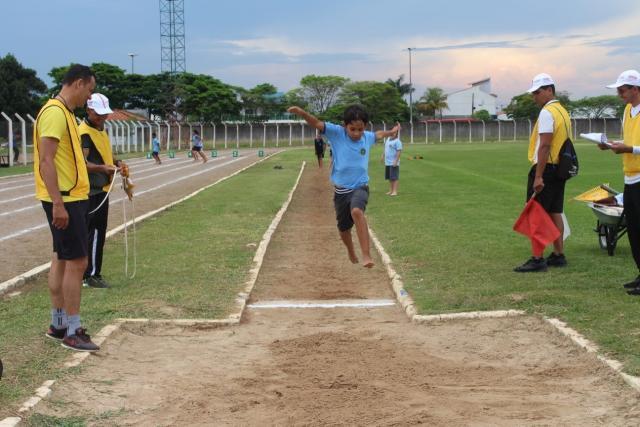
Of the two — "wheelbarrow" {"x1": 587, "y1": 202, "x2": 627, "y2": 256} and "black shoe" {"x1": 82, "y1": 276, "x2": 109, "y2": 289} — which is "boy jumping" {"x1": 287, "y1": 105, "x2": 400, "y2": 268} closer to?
"black shoe" {"x1": 82, "y1": 276, "x2": 109, "y2": 289}

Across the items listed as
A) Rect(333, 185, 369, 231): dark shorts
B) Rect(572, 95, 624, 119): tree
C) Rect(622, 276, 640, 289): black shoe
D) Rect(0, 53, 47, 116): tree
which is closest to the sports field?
Rect(622, 276, 640, 289): black shoe

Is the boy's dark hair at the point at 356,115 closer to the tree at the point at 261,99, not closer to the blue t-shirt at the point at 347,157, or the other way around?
the blue t-shirt at the point at 347,157

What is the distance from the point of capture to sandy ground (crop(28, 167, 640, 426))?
497 cm

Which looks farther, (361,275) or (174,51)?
(174,51)

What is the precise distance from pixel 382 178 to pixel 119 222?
14.4 metres

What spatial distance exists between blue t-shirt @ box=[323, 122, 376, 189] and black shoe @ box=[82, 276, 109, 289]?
2799mm

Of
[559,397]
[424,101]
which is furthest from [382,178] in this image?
[424,101]

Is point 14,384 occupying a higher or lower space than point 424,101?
lower

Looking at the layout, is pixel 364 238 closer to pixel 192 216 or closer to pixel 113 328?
pixel 113 328

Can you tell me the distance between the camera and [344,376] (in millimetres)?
5816

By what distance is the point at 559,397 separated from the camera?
5.23m

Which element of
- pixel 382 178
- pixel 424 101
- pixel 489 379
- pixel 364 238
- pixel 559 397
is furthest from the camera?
pixel 424 101

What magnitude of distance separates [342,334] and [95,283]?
331cm

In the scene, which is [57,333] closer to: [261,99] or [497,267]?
[497,267]
